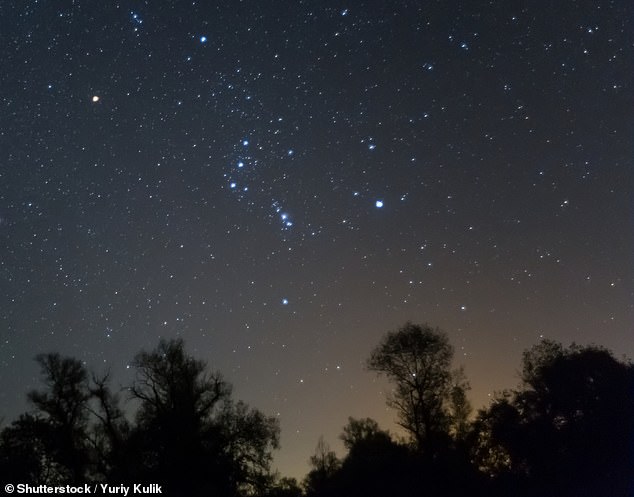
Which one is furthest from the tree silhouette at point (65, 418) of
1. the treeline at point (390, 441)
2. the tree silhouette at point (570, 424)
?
the tree silhouette at point (570, 424)

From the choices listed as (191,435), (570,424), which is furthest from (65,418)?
(570,424)

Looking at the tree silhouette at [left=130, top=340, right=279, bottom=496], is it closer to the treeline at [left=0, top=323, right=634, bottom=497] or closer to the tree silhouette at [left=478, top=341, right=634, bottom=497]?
the treeline at [left=0, top=323, right=634, bottom=497]

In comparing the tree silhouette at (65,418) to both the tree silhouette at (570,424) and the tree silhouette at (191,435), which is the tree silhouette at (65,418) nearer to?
the tree silhouette at (191,435)

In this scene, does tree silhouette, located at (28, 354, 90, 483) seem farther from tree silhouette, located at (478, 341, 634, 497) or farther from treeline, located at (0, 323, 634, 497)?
tree silhouette, located at (478, 341, 634, 497)

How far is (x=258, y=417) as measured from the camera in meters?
33.9

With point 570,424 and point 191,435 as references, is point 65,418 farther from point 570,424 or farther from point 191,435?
point 570,424

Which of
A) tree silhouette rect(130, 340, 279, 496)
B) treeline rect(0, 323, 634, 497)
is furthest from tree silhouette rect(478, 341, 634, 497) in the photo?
tree silhouette rect(130, 340, 279, 496)

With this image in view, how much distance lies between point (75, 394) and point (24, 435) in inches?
118

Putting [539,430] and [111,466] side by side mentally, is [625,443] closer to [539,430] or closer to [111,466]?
[539,430]

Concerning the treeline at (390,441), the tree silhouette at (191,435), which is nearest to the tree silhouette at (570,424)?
the treeline at (390,441)

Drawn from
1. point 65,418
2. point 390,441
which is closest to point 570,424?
point 390,441

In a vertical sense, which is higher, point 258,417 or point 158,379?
point 158,379

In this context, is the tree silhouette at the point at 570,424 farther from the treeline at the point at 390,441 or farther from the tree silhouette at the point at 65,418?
the tree silhouette at the point at 65,418

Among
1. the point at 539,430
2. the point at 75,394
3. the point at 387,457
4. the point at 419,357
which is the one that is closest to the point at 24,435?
the point at 75,394
